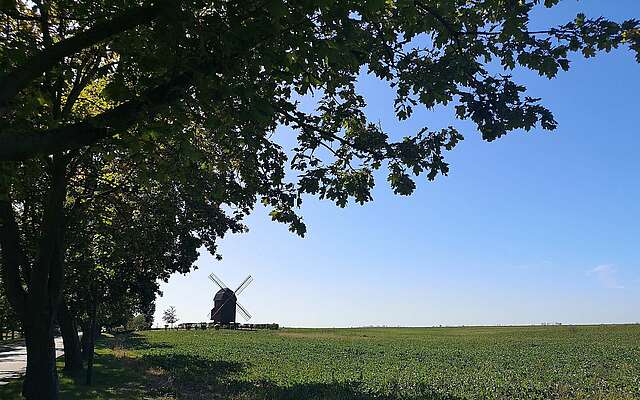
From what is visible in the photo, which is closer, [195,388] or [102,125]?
[102,125]

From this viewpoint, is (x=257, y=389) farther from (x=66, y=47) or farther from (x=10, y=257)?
(x=66, y=47)

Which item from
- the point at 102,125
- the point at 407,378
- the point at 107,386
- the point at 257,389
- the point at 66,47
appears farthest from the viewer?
the point at 407,378

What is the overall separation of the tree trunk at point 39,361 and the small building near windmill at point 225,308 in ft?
296

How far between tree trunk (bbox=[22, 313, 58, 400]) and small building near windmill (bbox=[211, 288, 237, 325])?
9027cm

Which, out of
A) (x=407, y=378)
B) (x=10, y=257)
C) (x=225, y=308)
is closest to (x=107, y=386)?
(x=10, y=257)

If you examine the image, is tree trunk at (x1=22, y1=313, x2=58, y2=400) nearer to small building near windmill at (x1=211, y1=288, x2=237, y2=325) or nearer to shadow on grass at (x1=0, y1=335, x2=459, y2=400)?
shadow on grass at (x1=0, y1=335, x2=459, y2=400)

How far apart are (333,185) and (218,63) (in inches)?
144

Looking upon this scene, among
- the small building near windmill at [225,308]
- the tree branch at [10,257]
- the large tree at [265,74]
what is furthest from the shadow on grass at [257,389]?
the small building near windmill at [225,308]

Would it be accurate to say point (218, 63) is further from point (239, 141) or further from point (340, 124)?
point (340, 124)

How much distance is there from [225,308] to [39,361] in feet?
299

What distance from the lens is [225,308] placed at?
332 feet

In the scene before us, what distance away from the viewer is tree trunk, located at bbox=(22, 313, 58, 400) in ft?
39.9

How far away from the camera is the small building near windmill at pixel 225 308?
101 metres

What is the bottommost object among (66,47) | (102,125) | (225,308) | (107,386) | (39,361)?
(107,386)
